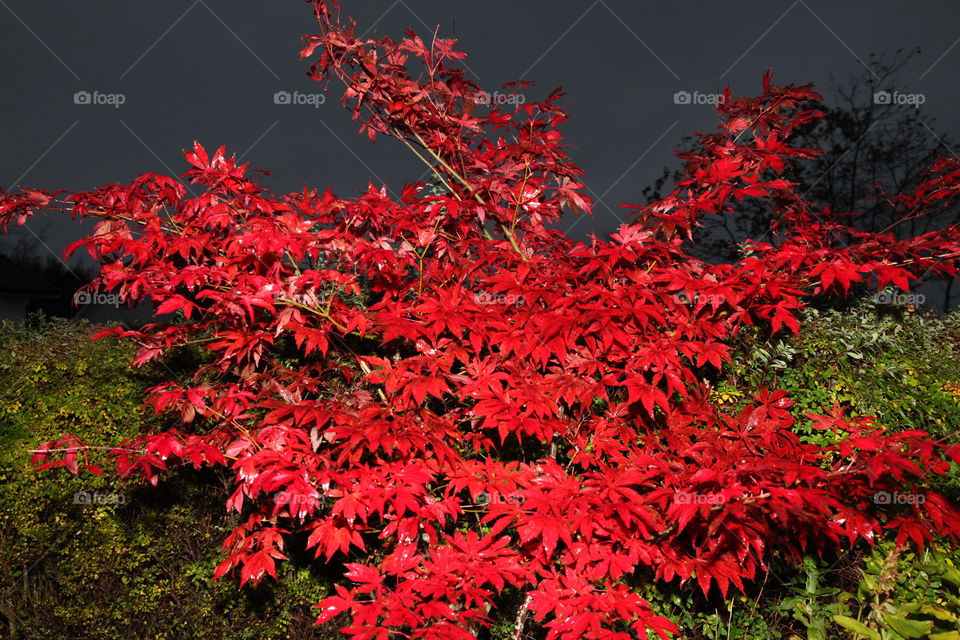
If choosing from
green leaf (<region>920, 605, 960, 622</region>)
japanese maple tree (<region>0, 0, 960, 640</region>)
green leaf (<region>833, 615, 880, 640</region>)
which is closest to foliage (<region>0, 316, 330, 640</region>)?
japanese maple tree (<region>0, 0, 960, 640</region>)

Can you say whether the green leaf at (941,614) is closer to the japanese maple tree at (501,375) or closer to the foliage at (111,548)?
the japanese maple tree at (501,375)

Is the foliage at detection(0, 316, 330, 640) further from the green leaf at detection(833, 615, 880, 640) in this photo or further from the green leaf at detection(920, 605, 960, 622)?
the green leaf at detection(920, 605, 960, 622)

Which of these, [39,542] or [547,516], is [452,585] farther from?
[39,542]

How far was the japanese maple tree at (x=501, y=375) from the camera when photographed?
2.41m

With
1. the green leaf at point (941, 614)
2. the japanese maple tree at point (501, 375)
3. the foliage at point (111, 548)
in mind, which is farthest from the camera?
the foliage at point (111, 548)

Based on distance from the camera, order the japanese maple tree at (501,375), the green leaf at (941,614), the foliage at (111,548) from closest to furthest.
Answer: the japanese maple tree at (501,375)
the green leaf at (941,614)
the foliage at (111,548)

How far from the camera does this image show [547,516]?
2271 mm

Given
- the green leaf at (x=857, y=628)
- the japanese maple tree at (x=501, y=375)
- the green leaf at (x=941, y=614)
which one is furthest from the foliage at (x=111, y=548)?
the green leaf at (x=941, y=614)

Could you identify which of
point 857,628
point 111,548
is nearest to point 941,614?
point 857,628

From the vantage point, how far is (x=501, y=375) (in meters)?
2.59

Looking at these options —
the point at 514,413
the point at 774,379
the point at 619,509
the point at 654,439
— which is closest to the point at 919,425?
the point at 774,379

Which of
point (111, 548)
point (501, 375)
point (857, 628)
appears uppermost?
point (501, 375)

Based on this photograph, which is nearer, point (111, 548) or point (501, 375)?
point (501, 375)

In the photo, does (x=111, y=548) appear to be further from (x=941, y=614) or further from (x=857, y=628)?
(x=941, y=614)
